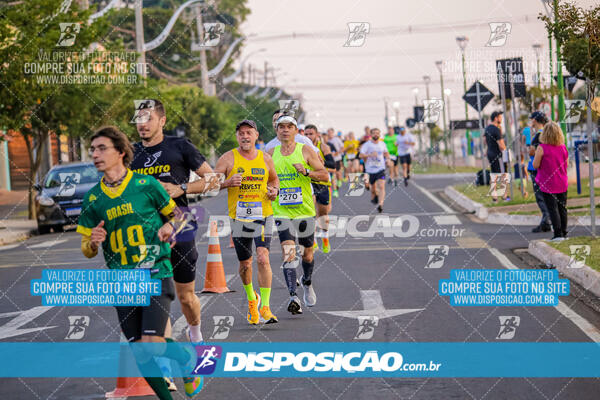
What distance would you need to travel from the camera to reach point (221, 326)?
10242 millimetres

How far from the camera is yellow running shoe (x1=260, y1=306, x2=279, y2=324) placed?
10320mm

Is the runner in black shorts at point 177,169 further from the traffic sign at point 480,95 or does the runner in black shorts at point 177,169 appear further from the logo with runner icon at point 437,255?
the traffic sign at point 480,95

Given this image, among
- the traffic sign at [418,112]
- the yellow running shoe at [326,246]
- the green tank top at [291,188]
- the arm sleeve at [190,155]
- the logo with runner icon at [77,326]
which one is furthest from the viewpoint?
the traffic sign at [418,112]

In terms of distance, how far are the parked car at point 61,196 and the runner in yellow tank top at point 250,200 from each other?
15653 millimetres

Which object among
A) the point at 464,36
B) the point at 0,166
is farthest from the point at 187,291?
the point at 0,166

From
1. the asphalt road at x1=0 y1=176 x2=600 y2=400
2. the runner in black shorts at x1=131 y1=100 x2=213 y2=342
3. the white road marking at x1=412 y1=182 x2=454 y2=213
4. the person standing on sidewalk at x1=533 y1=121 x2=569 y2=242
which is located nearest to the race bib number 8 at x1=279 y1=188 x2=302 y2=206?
the asphalt road at x1=0 y1=176 x2=600 y2=400

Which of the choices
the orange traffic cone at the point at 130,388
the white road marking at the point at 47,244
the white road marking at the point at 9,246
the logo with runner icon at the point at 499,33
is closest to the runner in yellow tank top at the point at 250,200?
the orange traffic cone at the point at 130,388

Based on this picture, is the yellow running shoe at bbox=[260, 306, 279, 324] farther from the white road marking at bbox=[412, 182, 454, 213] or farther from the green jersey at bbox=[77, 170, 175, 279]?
the white road marking at bbox=[412, 182, 454, 213]

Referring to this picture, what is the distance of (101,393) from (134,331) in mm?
1078

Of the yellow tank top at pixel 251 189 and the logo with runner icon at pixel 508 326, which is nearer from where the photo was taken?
the logo with runner icon at pixel 508 326

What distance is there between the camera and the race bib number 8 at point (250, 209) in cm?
1030

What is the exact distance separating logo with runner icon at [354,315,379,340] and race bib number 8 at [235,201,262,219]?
143cm

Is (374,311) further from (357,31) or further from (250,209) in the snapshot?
(357,31)

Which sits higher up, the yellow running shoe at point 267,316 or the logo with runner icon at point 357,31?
the logo with runner icon at point 357,31
